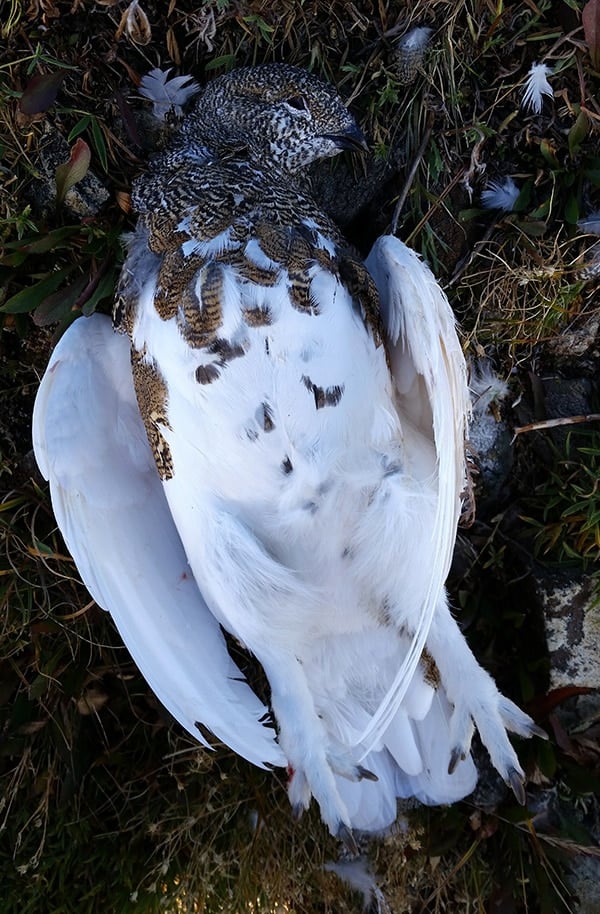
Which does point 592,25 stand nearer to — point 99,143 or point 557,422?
point 557,422

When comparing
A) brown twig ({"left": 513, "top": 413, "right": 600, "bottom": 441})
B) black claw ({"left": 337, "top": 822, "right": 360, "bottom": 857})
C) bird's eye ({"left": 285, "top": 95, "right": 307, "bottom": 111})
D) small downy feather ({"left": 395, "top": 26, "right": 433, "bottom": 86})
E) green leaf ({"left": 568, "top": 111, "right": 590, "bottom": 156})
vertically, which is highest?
bird's eye ({"left": 285, "top": 95, "right": 307, "bottom": 111})

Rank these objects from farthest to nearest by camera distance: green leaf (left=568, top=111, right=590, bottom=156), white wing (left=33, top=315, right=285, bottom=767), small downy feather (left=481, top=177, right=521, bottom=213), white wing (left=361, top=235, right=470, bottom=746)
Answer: small downy feather (left=481, top=177, right=521, bottom=213), green leaf (left=568, top=111, right=590, bottom=156), white wing (left=33, top=315, right=285, bottom=767), white wing (left=361, top=235, right=470, bottom=746)

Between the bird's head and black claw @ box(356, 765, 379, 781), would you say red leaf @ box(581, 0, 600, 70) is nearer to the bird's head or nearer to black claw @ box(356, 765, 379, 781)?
the bird's head

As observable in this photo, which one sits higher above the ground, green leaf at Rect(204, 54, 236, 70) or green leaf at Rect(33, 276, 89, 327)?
green leaf at Rect(204, 54, 236, 70)

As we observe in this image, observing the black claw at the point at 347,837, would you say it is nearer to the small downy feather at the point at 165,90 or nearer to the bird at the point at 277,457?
the bird at the point at 277,457

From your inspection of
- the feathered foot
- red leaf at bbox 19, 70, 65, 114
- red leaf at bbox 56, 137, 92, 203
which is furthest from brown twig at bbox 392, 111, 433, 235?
the feathered foot

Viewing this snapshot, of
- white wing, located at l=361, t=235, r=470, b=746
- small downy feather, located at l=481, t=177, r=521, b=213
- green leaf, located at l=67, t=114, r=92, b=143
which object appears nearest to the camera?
white wing, located at l=361, t=235, r=470, b=746

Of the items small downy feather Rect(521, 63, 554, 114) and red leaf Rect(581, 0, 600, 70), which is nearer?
red leaf Rect(581, 0, 600, 70)
